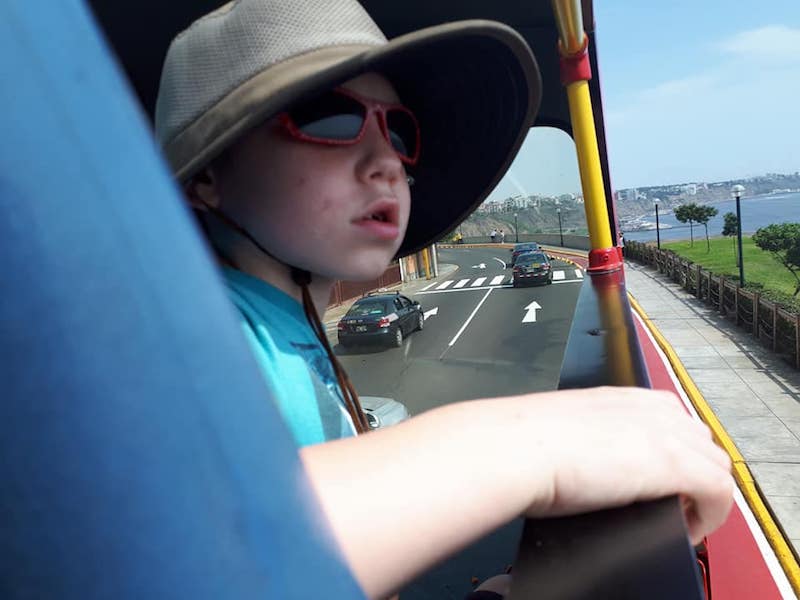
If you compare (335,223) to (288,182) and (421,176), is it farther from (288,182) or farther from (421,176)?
(421,176)

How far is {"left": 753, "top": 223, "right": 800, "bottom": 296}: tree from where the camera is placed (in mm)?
24391

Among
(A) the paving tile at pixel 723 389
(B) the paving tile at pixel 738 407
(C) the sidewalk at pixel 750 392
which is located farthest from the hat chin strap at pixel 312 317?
(A) the paving tile at pixel 723 389

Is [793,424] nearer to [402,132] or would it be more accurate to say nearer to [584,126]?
[584,126]

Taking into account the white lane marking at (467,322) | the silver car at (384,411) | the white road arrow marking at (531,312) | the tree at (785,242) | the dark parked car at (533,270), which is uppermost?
the silver car at (384,411)

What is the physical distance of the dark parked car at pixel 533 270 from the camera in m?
14.8

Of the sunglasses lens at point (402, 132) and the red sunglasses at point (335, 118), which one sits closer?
the red sunglasses at point (335, 118)

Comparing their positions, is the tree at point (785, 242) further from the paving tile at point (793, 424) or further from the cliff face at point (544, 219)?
the cliff face at point (544, 219)

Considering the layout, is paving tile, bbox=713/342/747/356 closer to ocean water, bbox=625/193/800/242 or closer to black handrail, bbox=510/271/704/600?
black handrail, bbox=510/271/704/600

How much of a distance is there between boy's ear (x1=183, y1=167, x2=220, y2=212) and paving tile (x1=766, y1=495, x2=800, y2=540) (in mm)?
6339

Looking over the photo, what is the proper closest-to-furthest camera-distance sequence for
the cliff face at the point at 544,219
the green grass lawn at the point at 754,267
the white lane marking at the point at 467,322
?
the cliff face at the point at 544,219 < the white lane marking at the point at 467,322 < the green grass lawn at the point at 754,267

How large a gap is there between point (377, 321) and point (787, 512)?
6040mm

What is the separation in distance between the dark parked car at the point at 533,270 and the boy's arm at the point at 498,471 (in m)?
14.1

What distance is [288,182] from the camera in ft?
3.10

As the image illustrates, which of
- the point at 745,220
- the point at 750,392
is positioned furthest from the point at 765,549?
the point at 745,220
